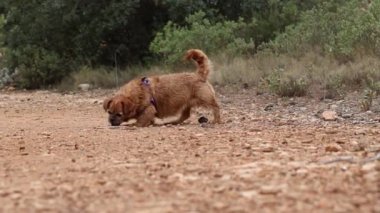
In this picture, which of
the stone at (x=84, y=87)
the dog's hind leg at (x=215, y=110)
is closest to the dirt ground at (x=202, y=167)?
the dog's hind leg at (x=215, y=110)

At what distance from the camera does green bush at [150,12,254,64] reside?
20109 mm

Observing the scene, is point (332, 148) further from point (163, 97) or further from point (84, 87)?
point (84, 87)

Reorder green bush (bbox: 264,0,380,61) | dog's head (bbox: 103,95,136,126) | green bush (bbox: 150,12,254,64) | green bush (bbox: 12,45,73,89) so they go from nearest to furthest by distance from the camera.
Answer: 1. dog's head (bbox: 103,95,136,126)
2. green bush (bbox: 264,0,380,61)
3. green bush (bbox: 150,12,254,64)
4. green bush (bbox: 12,45,73,89)

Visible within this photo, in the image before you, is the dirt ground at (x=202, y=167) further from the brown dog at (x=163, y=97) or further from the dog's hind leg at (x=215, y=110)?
the brown dog at (x=163, y=97)

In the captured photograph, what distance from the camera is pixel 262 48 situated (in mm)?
20172

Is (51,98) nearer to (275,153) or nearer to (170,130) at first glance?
(170,130)

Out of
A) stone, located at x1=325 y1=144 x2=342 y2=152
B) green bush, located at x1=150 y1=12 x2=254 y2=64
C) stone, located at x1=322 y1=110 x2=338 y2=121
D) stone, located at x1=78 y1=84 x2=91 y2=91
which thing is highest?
green bush, located at x1=150 y1=12 x2=254 y2=64

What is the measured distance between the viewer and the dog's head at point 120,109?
10.3m

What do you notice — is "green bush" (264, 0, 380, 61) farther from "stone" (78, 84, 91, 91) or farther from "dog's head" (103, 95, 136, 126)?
"dog's head" (103, 95, 136, 126)

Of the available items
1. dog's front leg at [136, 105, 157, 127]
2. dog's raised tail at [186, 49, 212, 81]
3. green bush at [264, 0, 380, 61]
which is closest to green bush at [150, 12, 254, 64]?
green bush at [264, 0, 380, 61]

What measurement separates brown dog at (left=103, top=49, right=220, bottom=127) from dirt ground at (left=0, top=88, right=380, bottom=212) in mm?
464

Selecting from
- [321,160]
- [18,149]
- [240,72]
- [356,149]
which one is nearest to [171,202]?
[321,160]

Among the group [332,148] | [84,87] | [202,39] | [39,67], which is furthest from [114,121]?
[39,67]

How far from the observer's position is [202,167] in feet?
17.4
